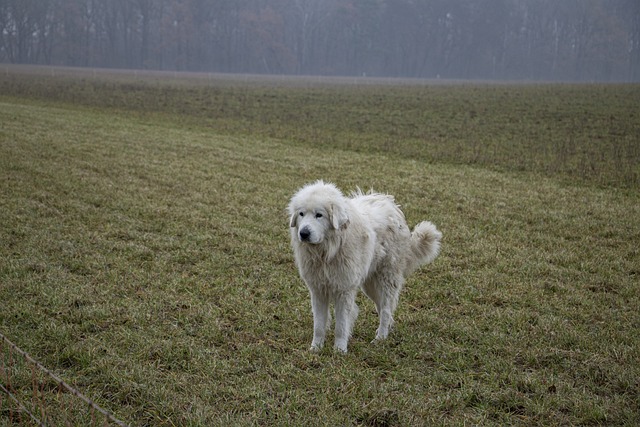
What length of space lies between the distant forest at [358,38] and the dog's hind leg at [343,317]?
9004 cm

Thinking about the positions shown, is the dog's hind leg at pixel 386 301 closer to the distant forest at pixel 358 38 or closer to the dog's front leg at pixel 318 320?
the dog's front leg at pixel 318 320

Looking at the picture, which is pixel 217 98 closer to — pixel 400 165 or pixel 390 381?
pixel 400 165

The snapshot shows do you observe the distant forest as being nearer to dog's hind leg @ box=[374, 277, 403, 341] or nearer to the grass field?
the grass field

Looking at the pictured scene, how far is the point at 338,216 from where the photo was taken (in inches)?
213

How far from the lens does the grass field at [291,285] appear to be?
15.6 feet

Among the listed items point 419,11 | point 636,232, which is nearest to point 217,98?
point 636,232

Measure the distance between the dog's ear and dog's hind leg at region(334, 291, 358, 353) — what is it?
721 mm

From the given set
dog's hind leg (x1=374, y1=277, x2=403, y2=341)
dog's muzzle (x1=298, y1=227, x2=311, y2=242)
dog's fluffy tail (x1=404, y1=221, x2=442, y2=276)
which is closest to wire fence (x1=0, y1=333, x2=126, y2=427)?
dog's muzzle (x1=298, y1=227, x2=311, y2=242)

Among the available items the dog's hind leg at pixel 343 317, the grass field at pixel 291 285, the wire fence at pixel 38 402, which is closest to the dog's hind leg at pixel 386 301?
the grass field at pixel 291 285

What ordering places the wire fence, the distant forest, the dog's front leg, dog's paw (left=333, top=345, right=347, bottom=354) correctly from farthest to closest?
the distant forest → the dog's front leg → dog's paw (left=333, top=345, right=347, bottom=354) → the wire fence

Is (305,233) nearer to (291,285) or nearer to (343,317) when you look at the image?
(343,317)

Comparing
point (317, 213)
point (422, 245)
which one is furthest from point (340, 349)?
point (422, 245)

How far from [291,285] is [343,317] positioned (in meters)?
2.11

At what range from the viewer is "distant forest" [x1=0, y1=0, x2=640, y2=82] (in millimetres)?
90000
